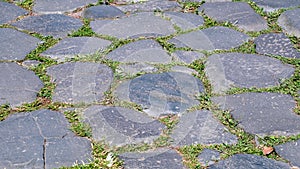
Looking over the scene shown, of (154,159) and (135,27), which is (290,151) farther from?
(135,27)

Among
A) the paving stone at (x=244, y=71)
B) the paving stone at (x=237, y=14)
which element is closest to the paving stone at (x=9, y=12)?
the paving stone at (x=237, y=14)

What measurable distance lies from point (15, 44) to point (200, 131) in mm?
1474

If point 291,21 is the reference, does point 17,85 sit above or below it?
below

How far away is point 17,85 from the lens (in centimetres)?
310

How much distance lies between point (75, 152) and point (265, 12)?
2067 millimetres

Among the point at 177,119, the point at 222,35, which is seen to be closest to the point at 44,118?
the point at 177,119

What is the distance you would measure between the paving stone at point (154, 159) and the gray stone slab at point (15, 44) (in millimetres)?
1216

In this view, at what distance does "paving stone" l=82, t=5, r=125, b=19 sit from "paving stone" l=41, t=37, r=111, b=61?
0.35 meters

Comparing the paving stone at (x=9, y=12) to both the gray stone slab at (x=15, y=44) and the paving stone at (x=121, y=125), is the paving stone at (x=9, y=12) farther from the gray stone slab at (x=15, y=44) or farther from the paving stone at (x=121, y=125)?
the paving stone at (x=121, y=125)

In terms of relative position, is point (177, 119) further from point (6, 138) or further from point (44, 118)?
point (6, 138)

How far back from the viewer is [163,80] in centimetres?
317

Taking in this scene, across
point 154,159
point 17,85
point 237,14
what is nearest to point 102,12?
point 237,14

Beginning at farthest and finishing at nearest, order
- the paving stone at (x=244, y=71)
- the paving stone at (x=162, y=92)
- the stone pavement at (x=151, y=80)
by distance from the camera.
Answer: the paving stone at (x=244, y=71), the paving stone at (x=162, y=92), the stone pavement at (x=151, y=80)

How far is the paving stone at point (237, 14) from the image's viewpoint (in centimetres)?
383
